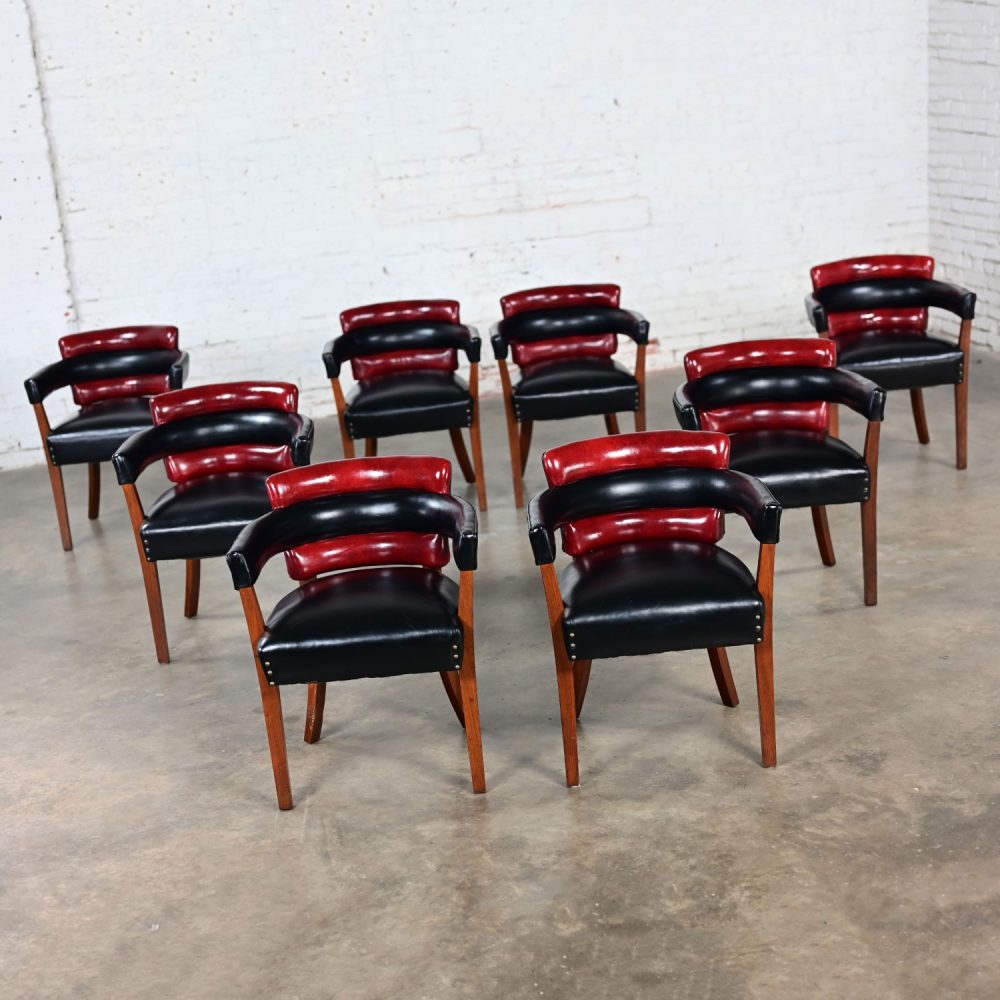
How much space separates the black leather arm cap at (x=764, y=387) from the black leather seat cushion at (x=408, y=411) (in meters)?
1.31

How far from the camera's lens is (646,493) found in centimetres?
366

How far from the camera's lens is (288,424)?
4809mm

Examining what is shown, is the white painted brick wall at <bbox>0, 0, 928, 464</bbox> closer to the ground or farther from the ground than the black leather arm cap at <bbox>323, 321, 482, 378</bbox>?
farther from the ground

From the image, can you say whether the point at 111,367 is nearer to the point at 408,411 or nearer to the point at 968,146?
the point at 408,411

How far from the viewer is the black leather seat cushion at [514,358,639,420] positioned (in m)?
5.73

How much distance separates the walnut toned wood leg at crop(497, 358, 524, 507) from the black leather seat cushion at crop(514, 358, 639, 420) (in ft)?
0.17

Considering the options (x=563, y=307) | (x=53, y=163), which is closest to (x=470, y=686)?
(x=563, y=307)

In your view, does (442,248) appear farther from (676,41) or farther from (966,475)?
(966,475)

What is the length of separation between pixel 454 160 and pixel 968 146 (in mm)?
3072

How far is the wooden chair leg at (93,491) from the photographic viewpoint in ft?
20.4

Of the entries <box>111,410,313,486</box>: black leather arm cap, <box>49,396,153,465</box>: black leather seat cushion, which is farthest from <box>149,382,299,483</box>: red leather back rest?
<box>49,396,153,465</box>: black leather seat cushion

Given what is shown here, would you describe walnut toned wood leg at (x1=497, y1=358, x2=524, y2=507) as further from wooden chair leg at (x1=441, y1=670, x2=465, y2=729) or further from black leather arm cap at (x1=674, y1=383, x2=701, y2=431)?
wooden chair leg at (x1=441, y1=670, x2=465, y2=729)

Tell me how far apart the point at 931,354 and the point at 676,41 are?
313 centimetres

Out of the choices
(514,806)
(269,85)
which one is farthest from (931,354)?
(269,85)
